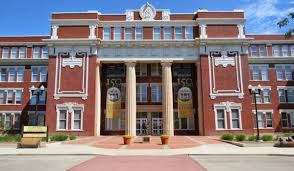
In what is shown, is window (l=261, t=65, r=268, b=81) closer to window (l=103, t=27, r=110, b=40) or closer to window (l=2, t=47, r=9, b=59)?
window (l=103, t=27, r=110, b=40)

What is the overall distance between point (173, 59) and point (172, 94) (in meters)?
4.83

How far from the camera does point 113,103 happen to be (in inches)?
1686

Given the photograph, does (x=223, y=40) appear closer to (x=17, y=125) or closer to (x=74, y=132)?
(x=74, y=132)

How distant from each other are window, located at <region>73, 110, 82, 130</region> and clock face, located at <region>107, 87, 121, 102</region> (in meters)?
5.08

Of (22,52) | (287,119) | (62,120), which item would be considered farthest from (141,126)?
(22,52)

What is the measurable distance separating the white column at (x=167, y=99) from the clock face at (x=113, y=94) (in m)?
6.68

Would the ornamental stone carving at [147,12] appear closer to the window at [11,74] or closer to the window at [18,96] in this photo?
the window at [11,74]

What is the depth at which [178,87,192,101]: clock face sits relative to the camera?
43312 millimetres

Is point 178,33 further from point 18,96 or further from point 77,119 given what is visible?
point 18,96

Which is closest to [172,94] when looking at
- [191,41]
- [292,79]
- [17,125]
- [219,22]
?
[191,41]

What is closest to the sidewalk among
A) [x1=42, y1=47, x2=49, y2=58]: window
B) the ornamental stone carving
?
the ornamental stone carving

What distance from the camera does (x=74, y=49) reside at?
4094 centimetres

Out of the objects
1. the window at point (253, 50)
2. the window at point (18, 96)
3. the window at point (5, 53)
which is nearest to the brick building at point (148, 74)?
the window at point (18, 96)

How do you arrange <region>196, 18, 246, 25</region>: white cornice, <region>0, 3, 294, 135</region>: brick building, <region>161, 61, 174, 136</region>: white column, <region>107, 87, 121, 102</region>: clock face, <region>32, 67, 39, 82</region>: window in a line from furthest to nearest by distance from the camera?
<region>32, 67, 39, 82</region>: window < <region>107, 87, 121, 102</region>: clock face < <region>196, 18, 246, 25</region>: white cornice < <region>161, 61, 174, 136</region>: white column < <region>0, 3, 294, 135</region>: brick building
